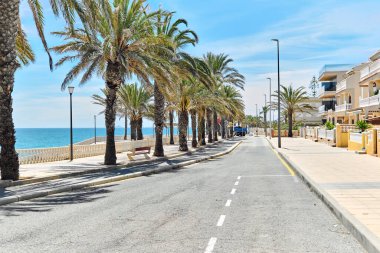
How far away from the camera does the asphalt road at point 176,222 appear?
269 inches

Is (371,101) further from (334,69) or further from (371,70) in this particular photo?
(334,69)

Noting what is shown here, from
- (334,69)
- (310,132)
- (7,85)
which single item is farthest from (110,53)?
(334,69)

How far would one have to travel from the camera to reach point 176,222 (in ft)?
28.1

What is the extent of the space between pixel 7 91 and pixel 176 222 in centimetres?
969

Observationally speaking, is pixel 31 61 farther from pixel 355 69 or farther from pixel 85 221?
pixel 355 69

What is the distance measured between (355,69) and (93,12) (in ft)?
172

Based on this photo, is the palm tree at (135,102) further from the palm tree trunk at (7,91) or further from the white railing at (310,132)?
the palm tree trunk at (7,91)

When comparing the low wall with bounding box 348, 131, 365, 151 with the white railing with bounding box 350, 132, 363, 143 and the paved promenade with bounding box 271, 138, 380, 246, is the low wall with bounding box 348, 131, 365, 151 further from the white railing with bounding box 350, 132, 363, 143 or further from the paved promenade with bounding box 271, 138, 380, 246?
the paved promenade with bounding box 271, 138, 380, 246

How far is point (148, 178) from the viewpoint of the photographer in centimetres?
1775

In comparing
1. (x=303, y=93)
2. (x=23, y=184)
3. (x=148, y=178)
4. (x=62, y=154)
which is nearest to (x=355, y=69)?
(x=303, y=93)

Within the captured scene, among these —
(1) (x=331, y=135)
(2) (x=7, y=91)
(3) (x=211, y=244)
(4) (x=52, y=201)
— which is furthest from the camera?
(1) (x=331, y=135)

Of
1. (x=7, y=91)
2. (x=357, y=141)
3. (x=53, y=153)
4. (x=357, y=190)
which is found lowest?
(x=357, y=190)

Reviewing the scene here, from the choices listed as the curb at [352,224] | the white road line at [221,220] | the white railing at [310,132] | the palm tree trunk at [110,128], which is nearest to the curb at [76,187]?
the palm tree trunk at [110,128]

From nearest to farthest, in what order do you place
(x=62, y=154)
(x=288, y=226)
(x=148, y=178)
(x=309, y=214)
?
1. (x=288, y=226)
2. (x=309, y=214)
3. (x=148, y=178)
4. (x=62, y=154)
